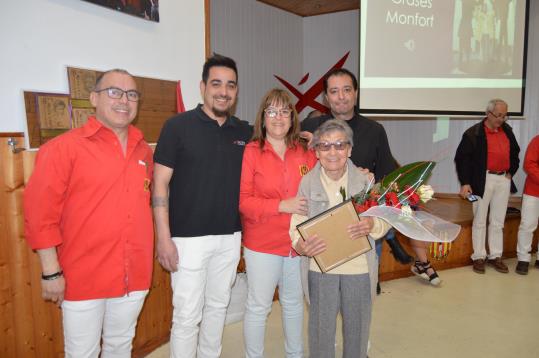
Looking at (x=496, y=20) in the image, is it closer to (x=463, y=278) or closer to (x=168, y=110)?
(x=463, y=278)

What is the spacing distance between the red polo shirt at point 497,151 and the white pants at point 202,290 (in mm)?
3380

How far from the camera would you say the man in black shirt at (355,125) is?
2.24 meters

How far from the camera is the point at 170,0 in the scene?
281cm

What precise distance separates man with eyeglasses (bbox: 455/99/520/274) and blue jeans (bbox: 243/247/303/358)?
2.92 metres

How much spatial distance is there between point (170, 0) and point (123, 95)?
1.44m

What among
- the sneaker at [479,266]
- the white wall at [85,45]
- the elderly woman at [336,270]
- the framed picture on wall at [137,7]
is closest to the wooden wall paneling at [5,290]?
the white wall at [85,45]

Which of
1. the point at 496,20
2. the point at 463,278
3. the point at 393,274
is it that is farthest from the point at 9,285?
the point at 496,20

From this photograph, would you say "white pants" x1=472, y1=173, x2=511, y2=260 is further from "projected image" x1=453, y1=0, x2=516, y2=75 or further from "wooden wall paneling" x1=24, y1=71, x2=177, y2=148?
"wooden wall paneling" x1=24, y1=71, x2=177, y2=148

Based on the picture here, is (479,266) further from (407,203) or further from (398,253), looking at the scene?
(407,203)

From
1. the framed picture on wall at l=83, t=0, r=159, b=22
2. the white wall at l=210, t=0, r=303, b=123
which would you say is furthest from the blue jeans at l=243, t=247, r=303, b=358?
the white wall at l=210, t=0, r=303, b=123

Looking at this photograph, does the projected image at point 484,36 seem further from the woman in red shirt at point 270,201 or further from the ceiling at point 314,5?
the woman in red shirt at point 270,201

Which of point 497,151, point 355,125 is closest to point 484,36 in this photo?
point 497,151

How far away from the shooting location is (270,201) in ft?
6.32

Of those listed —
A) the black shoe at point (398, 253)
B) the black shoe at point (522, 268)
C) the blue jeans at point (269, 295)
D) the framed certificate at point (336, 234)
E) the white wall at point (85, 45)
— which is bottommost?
the black shoe at point (522, 268)
